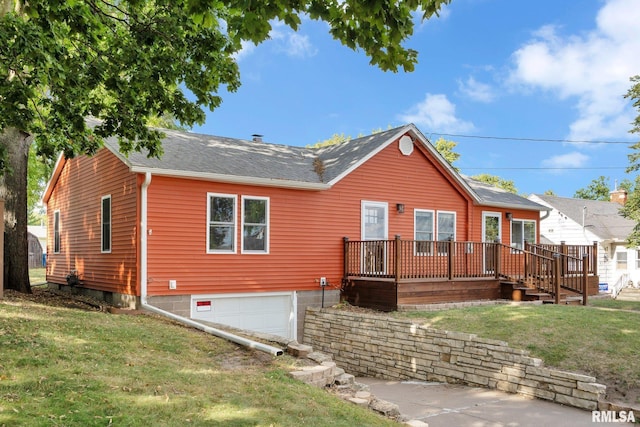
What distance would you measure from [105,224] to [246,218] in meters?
3.82

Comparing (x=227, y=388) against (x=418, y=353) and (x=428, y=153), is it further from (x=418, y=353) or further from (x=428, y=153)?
(x=428, y=153)

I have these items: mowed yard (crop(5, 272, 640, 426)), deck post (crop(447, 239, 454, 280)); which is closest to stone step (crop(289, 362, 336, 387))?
mowed yard (crop(5, 272, 640, 426))

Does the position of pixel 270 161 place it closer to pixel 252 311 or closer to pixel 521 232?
pixel 252 311

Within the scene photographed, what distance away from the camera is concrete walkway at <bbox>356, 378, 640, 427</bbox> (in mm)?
7258

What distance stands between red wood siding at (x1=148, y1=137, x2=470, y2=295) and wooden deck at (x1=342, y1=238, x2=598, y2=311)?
848 millimetres

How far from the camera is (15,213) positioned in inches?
545

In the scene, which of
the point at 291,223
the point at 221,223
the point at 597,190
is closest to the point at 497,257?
the point at 291,223

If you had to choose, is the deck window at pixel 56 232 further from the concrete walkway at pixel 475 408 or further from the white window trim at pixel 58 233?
the concrete walkway at pixel 475 408

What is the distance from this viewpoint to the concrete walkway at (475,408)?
23.8ft

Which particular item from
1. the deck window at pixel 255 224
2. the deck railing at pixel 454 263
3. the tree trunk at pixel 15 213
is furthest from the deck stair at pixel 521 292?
the tree trunk at pixel 15 213

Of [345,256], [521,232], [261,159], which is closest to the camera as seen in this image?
[345,256]

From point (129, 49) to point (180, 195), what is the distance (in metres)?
3.55

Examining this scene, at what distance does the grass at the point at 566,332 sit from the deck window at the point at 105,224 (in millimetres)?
7508

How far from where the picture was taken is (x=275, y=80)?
156 ft
